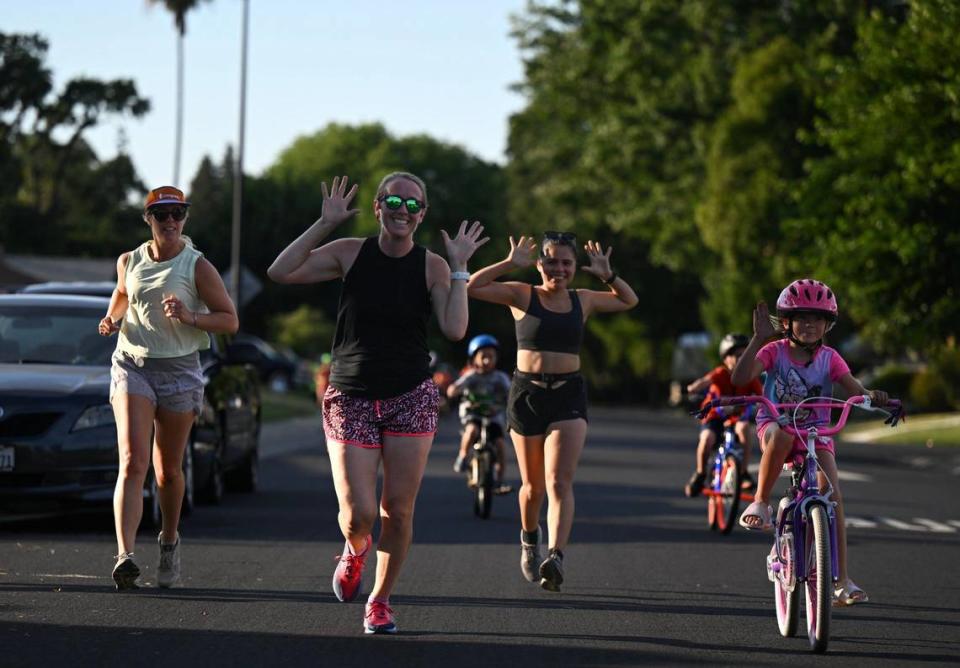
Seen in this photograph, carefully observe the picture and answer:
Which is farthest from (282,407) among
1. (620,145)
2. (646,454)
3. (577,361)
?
(577,361)

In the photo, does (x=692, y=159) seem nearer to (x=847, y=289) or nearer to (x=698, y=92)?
(x=698, y=92)

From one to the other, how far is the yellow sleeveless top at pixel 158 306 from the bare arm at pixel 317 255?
6.25 feet

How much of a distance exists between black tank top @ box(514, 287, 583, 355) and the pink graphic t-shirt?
1693 mm

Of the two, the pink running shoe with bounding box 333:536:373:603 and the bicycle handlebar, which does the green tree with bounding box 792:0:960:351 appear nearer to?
the bicycle handlebar

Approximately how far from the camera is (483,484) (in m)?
16.3

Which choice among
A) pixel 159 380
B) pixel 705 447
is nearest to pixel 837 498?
pixel 159 380

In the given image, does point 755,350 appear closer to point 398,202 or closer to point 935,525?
point 398,202

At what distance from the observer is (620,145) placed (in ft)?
174

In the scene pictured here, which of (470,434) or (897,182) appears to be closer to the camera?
(470,434)

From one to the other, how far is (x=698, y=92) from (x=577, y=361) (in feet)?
131

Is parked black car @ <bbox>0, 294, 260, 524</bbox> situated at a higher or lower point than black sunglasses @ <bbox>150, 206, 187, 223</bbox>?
lower

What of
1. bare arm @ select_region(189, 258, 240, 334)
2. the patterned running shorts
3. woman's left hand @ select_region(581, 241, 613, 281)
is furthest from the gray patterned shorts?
woman's left hand @ select_region(581, 241, 613, 281)

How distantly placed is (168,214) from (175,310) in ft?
1.93

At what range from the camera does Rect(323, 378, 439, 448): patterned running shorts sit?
8.38 metres
